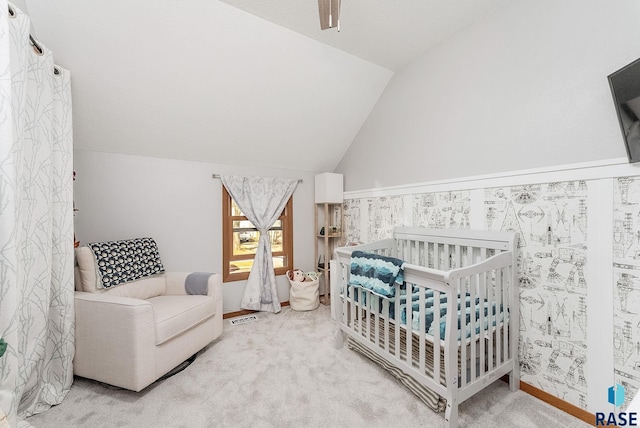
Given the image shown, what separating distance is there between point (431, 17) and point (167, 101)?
224cm

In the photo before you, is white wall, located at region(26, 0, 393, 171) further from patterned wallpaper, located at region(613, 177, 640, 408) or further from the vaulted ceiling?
patterned wallpaper, located at region(613, 177, 640, 408)

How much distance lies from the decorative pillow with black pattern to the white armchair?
4 cm

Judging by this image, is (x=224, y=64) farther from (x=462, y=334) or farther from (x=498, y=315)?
(x=498, y=315)

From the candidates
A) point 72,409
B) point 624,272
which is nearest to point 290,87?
point 624,272

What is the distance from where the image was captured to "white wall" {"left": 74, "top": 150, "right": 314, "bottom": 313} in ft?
8.09

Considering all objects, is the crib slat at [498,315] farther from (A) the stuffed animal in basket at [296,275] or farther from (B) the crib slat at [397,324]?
(A) the stuffed animal in basket at [296,275]

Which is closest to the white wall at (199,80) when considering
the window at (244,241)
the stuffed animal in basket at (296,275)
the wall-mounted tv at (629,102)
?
the window at (244,241)

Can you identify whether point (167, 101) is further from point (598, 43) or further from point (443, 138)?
point (598, 43)

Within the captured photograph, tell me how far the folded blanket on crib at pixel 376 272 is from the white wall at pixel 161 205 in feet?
5.54

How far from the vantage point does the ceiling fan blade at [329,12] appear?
1.20 m

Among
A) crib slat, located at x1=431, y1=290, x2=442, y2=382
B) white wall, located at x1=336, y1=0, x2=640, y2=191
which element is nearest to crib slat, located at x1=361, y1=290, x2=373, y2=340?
crib slat, located at x1=431, y1=290, x2=442, y2=382

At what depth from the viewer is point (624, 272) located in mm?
1389

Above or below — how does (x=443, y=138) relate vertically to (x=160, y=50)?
below

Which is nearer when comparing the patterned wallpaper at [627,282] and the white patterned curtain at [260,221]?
the patterned wallpaper at [627,282]
